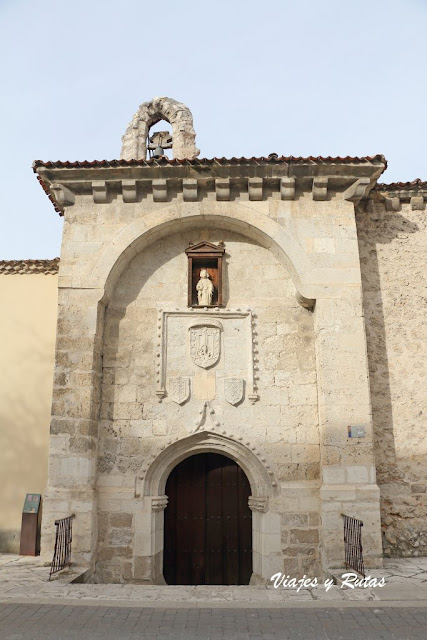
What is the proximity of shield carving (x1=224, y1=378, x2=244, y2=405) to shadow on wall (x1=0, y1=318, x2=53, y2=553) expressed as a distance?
10.5ft

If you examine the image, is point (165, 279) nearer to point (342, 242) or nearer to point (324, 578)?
point (342, 242)

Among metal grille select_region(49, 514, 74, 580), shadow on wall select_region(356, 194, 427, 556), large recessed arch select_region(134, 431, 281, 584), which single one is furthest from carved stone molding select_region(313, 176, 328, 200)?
metal grille select_region(49, 514, 74, 580)

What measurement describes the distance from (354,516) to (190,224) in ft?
16.2

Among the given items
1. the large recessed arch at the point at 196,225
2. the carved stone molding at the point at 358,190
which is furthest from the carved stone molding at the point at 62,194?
the carved stone molding at the point at 358,190

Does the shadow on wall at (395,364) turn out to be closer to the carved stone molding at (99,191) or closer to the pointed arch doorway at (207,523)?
the pointed arch doorway at (207,523)

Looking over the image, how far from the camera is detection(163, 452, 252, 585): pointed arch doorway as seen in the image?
24.4ft

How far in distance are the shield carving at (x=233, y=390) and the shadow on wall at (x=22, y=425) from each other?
3.21 metres

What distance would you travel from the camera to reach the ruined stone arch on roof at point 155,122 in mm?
10266

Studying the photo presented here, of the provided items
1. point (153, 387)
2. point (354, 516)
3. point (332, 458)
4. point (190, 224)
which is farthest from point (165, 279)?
point (354, 516)

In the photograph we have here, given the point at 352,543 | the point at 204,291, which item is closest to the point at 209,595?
the point at 352,543

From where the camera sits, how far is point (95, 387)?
23.9 feet

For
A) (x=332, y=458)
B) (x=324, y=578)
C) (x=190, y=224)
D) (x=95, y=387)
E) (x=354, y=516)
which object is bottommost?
(x=324, y=578)

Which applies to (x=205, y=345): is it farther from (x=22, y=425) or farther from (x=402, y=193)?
(x=402, y=193)

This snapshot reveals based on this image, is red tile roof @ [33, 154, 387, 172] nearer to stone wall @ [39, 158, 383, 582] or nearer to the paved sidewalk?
stone wall @ [39, 158, 383, 582]
